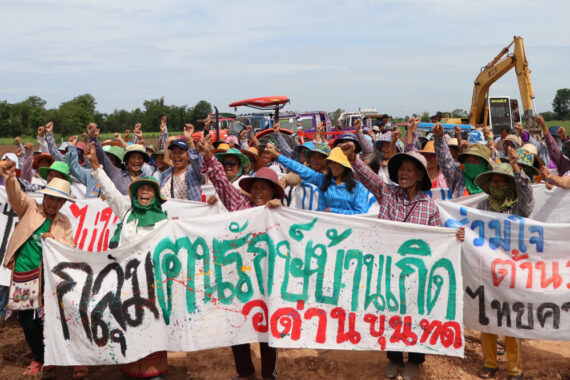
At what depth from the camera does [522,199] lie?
4566 mm

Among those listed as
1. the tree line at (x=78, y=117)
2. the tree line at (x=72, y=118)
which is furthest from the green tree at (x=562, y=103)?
the tree line at (x=72, y=118)

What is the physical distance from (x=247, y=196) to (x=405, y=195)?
56.1 inches

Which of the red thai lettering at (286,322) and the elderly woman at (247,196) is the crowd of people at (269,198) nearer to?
the elderly woman at (247,196)

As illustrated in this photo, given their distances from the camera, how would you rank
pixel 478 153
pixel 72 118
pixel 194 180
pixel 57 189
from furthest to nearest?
pixel 72 118
pixel 194 180
pixel 478 153
pixel 57 189

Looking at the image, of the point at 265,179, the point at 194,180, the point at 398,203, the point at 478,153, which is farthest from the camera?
the point at 194,180

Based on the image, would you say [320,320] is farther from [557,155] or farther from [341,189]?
[557,155]

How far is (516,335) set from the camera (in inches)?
180

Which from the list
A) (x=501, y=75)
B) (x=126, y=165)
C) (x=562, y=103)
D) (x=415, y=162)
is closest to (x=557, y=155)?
(x=415, y=162)

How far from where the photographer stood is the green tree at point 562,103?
97875 mm

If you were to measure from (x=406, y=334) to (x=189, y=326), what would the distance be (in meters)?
1.78

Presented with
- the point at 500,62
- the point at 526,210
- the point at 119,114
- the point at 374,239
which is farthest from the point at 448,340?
the point at 119,114

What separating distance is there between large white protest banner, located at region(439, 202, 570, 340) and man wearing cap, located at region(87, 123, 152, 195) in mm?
3955

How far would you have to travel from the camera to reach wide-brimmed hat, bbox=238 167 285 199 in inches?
190

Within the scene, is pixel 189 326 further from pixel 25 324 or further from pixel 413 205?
pixel 413 205
